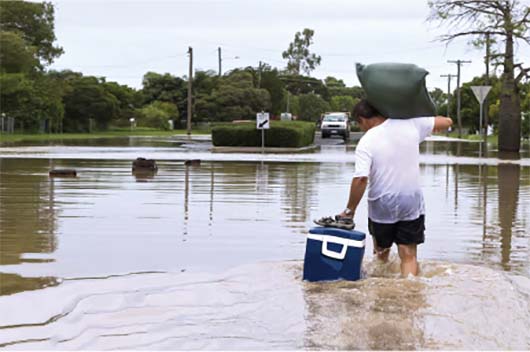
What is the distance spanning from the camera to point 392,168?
6.85 metres

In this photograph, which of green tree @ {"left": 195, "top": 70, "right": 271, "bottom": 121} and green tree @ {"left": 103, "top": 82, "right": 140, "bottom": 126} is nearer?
green tree @ {"left": 195, "top": 70, "right": 271, "bottom": 121}

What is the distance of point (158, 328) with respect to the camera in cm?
562

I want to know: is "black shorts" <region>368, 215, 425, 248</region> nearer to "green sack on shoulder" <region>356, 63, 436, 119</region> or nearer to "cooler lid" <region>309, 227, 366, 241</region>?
"cooler lid" <region>309, 227, 366, 241</region>

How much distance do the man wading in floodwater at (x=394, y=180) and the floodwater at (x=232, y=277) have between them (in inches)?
14.1

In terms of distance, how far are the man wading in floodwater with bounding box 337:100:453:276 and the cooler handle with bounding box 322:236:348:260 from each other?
191 mm

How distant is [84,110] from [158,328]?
226 ft

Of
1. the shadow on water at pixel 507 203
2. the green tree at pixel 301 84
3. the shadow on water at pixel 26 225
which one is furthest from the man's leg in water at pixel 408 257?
the green tree at pixel 301 84

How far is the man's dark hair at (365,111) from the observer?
7.06m

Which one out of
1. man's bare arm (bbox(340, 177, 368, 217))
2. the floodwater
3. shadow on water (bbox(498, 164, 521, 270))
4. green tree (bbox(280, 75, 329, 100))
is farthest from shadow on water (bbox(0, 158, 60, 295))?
green tree (bbox(280, 75, 329, 100))

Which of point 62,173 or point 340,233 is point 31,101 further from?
point 340,233

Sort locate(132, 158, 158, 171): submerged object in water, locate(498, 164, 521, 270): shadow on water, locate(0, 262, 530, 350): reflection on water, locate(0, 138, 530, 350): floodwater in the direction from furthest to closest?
1. locate(132, 158, 158, 171): submerged object in water
2. locate(498, 164, 521, 270): shadow on water
3. locate(0, 138, 530, 350): floodwater
4. locate(0, 262, 530, 350): reflection on water

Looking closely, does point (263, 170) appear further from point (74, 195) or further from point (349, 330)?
point (349, 330)

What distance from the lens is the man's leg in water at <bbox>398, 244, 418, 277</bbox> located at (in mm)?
6969

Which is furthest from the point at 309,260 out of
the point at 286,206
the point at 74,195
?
the point at 74,195
